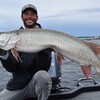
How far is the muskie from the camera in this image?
5.05m

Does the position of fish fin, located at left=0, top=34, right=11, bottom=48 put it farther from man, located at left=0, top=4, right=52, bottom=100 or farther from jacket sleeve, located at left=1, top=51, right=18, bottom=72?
jacket sleeve, located at left=1, top=51, right=18, bottom=72

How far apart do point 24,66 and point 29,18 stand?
0.82 m

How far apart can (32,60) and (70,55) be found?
1223mm

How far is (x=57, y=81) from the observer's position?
7.41 meters

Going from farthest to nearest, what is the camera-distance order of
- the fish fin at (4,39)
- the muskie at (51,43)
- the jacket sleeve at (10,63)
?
the jacket sleeve at (10,63), the fish fin at (4,39), the muskie at (51,43)

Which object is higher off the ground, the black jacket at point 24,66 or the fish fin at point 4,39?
the fish fin at point 4,39

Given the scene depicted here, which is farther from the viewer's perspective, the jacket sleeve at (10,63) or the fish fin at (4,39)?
the jacket sleeve at (10,63)

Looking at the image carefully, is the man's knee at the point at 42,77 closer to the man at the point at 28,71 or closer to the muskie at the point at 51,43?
the man at the point at 28,71

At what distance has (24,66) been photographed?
6.19 meters

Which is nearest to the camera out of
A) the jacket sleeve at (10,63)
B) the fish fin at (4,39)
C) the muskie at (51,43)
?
the muskie at (51,43)

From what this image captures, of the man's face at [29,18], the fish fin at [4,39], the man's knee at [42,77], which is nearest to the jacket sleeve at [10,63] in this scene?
the man's knee at [42,77]

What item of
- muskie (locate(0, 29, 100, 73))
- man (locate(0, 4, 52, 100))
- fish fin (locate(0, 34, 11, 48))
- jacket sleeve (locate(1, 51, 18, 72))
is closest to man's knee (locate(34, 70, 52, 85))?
man (locate(0, 4, 52, 100))

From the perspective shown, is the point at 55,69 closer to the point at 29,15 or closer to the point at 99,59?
the point at 29,15

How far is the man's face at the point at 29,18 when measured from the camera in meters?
6.03
